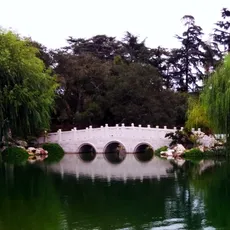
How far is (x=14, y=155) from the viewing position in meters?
25.4

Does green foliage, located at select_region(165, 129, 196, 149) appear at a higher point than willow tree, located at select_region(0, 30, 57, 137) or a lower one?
lower

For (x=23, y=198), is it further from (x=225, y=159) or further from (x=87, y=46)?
(x=87, y=46)

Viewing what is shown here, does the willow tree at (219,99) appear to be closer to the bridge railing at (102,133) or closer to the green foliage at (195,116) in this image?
the green foliage at (195,116)

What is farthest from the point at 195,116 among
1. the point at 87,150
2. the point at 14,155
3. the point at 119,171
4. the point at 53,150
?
the point at 14,155

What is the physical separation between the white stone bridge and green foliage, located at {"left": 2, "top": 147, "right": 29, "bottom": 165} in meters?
4.40

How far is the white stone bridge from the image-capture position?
2954 centimetres

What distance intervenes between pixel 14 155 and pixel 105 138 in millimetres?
6699

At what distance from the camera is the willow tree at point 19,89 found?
20.5 metres

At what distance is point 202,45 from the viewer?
38688 millimetres

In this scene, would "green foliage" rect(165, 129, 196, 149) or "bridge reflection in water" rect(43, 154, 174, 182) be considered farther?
"green foliage" rect(165, 129, 196, 149)

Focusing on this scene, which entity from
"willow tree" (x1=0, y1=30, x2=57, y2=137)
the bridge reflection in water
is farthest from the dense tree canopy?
the bridge reflection in water

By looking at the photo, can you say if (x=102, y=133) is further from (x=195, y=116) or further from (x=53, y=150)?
(x=195, y=116)

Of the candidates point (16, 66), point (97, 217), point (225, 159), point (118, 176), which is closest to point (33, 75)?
point (16, 66)

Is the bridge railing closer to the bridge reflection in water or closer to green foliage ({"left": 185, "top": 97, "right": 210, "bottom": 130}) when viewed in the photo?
green foliage ({"left": 185, "top": 97, "right": 210, "bottom": 130})
